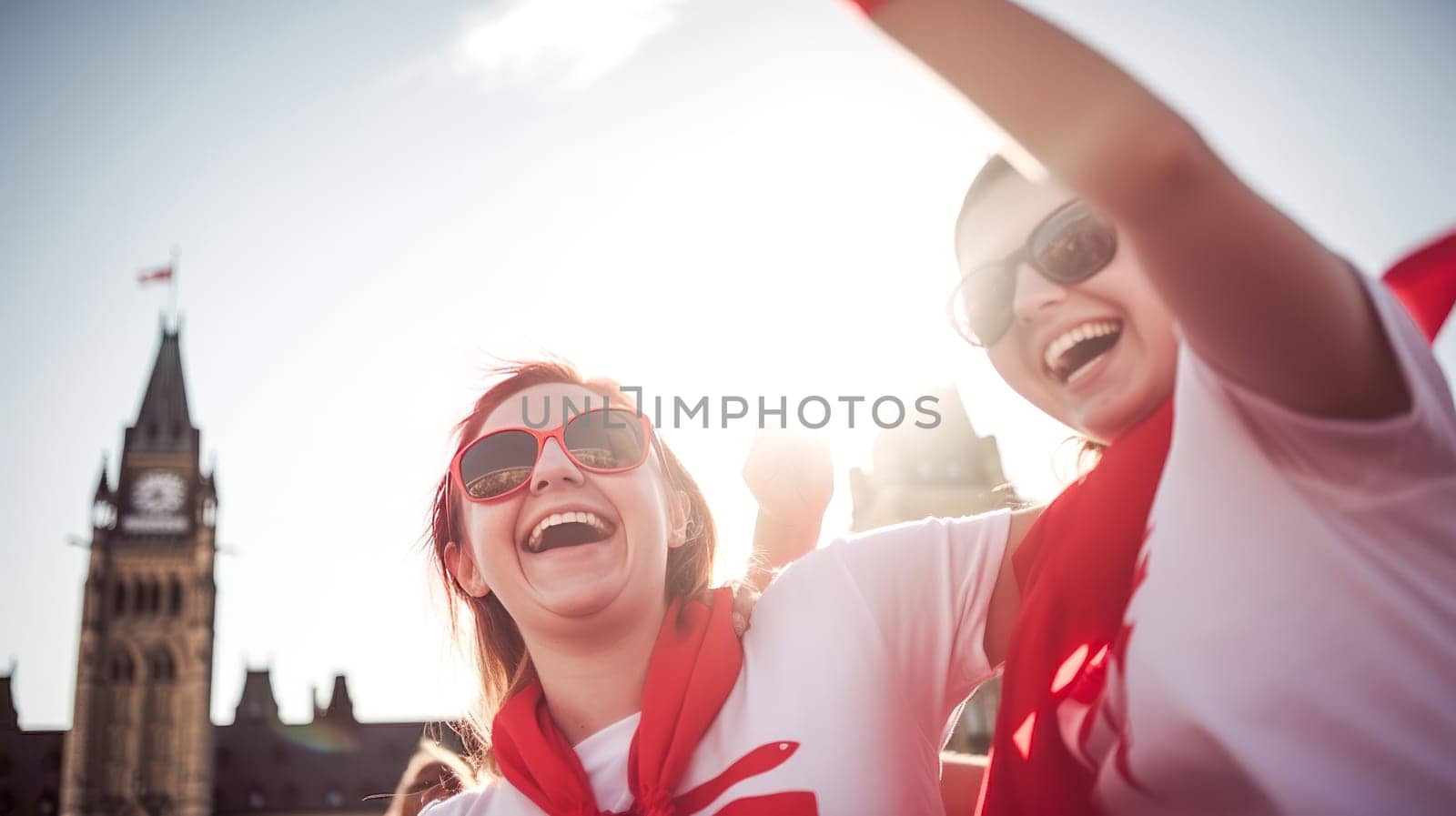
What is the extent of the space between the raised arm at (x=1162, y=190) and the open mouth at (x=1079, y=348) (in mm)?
492

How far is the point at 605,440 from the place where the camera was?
2.65 meters

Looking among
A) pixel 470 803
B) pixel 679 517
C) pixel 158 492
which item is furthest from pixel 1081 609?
pixel 158 492

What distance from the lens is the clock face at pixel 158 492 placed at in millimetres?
50562

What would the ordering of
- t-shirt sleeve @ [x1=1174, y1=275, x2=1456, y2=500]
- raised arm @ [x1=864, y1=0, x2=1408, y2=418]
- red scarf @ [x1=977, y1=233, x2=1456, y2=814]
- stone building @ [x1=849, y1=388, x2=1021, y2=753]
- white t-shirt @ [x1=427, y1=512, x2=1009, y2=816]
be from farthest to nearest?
stone building @ [x1=849, y1=388, x2=1021, y2=753] → white t-shirt @ [x1=427, y1=512, x2=1009, y2=816] → red scarf @ [x1=977, y1=233, x2=1456, y2=814] → t-shirt sleeve @ [x1=1174, y1=275, x2=1456, y2=500] → raised arm @ [x1=864, y1=0, x2=1408, y2=418]

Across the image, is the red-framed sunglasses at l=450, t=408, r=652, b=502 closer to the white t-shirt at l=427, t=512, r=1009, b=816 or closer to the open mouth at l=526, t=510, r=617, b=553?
the open mouth at l=526, t=510, r=617, b=553

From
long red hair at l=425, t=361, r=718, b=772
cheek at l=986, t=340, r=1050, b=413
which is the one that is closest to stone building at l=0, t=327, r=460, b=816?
long red hair at l=425, t=361, r=718, b=772

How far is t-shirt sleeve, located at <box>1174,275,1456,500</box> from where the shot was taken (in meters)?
1.27

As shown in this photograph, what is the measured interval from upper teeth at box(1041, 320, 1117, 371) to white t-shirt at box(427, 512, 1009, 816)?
0.66 m

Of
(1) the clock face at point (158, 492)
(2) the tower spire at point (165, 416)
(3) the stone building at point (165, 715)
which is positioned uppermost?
(2) the tower spire at point (165, 416)

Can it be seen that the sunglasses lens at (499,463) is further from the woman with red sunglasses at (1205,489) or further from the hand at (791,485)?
the woman with red sunglasses at (1205,489)

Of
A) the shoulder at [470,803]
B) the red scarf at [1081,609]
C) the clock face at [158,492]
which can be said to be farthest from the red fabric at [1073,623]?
the clock face at [158,492]

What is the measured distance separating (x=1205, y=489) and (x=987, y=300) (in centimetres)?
57

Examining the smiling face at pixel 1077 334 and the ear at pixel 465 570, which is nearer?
the smiling face at pixel 1077 334

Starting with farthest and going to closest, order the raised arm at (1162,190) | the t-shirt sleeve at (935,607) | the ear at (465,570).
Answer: the ear at (465,570), the t-shirt sleeve at (935,607), the raised arm at (1162,190)
